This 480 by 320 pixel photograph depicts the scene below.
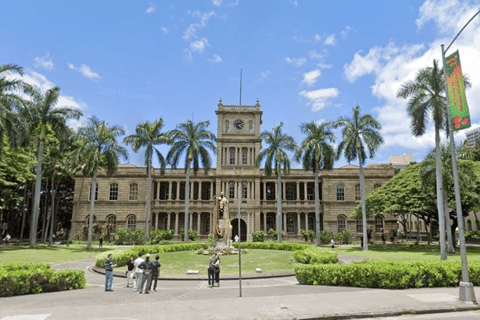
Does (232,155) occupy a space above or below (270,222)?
above

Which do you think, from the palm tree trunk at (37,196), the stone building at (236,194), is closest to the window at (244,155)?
the stone building at (236,194)

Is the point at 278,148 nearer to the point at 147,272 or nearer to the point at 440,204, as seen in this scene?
the point at 440,204

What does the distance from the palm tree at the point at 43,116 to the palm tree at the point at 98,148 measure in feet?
6.41

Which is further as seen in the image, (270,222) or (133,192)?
(270,222)

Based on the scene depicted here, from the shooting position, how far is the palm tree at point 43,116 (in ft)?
102

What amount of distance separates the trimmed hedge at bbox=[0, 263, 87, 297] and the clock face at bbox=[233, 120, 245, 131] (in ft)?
120

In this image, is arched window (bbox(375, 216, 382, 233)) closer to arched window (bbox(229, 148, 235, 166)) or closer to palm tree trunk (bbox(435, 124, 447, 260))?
arched window (bbox(229, 148, 235, 166))

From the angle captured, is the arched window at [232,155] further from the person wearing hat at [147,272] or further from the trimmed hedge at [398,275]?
the person wearing hat at [147,272]

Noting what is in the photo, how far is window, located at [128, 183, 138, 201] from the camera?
47.1 metres

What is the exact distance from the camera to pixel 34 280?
12023 millimetres

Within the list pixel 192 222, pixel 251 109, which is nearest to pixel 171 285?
pixel 192 222

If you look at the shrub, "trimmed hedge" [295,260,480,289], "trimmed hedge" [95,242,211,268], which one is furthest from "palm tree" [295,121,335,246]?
"trimmed hedge" [295,260,480,289]

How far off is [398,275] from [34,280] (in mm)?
13240

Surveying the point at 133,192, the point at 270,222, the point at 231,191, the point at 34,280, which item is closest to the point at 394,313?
the point at 34,280
